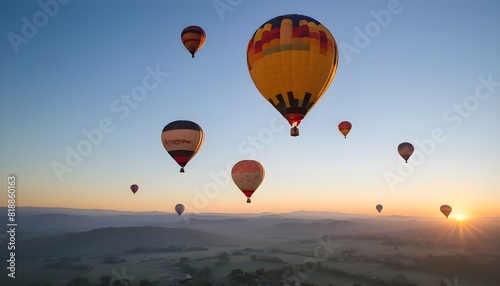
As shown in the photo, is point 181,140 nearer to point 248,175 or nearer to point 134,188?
point 248,175

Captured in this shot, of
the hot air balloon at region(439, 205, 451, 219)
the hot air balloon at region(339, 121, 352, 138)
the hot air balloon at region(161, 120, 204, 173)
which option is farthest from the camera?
the hot air balloon at region(439, 205, 451, 219)

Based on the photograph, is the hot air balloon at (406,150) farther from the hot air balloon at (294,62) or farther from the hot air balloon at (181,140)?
the hot air balloon at (181,140)

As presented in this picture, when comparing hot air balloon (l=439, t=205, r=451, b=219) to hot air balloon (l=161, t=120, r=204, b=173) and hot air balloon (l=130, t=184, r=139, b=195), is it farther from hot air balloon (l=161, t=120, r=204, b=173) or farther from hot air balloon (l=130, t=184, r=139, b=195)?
hot air balloon (l=130, t=184, r=139, b=195)

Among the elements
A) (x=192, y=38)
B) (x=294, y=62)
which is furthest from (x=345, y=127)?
(x=294, y=62)

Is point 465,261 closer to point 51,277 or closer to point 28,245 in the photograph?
point 51,277

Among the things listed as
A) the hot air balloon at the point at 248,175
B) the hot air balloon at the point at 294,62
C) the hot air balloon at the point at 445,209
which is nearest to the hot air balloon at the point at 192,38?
the hot air balloon at the point at 294,62

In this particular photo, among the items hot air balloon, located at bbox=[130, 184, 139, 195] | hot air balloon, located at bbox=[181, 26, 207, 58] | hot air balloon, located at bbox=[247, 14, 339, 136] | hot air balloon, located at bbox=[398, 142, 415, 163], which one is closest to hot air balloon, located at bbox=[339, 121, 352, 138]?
hot air balloon, located at bbox=[398, 142, 415, 163]
